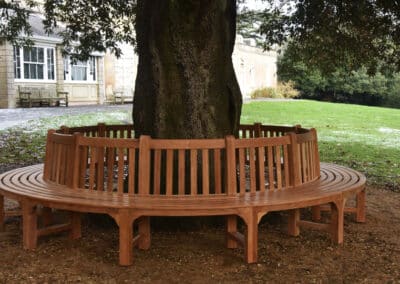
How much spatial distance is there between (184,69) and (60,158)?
1604 millimetres

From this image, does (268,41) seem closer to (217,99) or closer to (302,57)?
(302,57)

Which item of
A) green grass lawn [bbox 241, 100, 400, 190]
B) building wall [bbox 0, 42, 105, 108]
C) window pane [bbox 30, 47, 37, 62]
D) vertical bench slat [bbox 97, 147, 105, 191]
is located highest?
window pane [bbox 30, 47, 37, 62]

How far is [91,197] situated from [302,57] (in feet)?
28.1

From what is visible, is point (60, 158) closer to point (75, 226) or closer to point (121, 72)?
point (75, 226)

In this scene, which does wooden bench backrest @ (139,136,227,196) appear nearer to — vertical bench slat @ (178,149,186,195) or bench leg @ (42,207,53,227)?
vertical bench slat @ (178,149,186,195)

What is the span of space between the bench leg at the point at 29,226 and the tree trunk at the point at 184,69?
5.18ft

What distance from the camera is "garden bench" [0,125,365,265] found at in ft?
14.6

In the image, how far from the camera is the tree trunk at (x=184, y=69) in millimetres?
5488

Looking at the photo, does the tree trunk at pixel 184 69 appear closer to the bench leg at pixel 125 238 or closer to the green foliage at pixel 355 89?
the bench leg at pixel 125 238

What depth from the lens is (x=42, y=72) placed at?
29156 mm

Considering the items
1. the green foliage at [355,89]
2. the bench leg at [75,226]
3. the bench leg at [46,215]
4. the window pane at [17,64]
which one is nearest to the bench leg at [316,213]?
the bench leg at [75,226]

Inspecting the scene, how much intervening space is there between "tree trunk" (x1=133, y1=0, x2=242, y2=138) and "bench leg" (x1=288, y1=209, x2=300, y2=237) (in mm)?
1183

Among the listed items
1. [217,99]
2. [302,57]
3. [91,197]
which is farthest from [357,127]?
[91,197]

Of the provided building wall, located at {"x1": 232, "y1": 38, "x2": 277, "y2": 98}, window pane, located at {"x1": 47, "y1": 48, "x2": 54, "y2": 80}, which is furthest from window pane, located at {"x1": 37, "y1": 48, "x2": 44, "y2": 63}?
building wall, located at {"x1": 232, "y1": 38, "x2": 277, "y2": 98}
